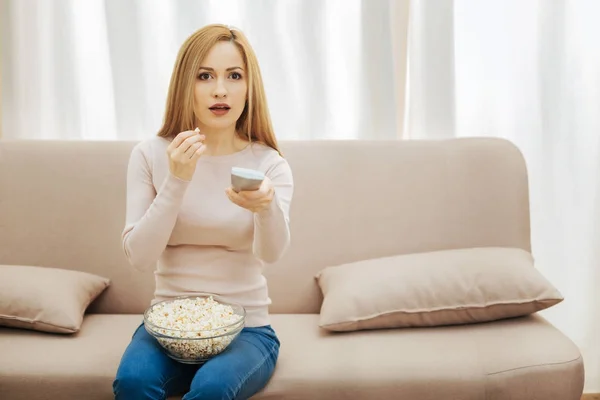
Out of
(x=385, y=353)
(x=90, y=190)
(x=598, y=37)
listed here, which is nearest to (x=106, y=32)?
(x=90, y=190)

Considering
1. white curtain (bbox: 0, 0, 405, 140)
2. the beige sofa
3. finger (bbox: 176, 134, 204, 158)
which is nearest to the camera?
finger (bbox: 176, 134, 204, 158)

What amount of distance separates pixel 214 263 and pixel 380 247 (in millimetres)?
618

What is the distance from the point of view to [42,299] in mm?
1752

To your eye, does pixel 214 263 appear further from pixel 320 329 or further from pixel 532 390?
pixel 532 390

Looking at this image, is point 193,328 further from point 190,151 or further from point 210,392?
point 190,151

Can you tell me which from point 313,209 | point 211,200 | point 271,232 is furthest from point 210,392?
point 313,209

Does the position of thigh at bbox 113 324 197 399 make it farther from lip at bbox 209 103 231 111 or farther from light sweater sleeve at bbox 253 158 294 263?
lip at bbox 209 103 231 111

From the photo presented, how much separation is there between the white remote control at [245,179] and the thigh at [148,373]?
16.4 inches

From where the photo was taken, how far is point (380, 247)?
204cm

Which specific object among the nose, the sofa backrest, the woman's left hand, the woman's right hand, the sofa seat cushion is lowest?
the sofa seat cushion

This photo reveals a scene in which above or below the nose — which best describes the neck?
below

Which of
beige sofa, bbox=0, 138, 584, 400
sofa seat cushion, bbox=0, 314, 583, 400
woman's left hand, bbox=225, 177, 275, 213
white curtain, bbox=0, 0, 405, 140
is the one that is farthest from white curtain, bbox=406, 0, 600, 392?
woman's left hand, bbox=225, 177, 275, 213

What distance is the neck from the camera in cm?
169

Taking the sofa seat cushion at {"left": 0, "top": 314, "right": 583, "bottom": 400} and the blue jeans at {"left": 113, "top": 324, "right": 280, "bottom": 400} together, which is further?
the sofa seat cushion at {"left": 0, "top": 314, "right": 583, "bottom": 400}
